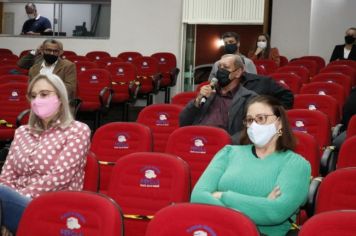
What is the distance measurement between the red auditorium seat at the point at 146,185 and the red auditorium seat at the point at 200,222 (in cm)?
87

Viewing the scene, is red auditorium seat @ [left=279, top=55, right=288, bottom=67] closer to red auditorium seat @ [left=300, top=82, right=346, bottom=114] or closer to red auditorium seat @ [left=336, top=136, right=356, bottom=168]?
red auditorium seat @ [left=300, top=82, right=346, bottom=114]

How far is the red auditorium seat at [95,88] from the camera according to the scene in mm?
7723

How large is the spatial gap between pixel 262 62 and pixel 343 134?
3.98 m

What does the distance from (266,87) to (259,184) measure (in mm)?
2088

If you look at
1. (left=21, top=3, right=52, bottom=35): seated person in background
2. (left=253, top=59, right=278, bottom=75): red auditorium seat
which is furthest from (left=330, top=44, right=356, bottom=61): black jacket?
(left=21, top=3, right=52, bottom=35): seated person in background

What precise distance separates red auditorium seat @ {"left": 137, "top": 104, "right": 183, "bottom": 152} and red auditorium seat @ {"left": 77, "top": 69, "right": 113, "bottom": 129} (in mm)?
2405

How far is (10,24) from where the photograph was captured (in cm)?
1265

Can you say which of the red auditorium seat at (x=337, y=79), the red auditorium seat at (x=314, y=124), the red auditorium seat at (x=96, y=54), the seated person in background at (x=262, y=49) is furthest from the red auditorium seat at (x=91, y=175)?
the red auditorium seat at (x=96, y=54)

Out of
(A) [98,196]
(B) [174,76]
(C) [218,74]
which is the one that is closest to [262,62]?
(B) [174,76]

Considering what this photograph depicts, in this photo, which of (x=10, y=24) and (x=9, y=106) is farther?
(x=10, y=24)

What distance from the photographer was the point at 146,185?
11.9 ft

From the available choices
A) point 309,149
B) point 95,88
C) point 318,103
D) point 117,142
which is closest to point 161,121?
point 117,142

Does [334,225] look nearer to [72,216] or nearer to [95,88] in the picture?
[72,216]

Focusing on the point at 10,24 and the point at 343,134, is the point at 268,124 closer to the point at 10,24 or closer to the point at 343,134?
the point at 343,134
